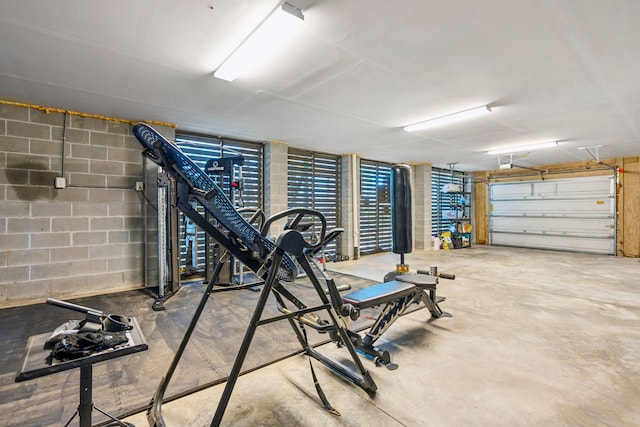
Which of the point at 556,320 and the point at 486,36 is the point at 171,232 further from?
the point at 556,320

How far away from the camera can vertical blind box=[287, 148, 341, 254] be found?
6.15 metres

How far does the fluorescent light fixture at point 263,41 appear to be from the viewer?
193 centimetres

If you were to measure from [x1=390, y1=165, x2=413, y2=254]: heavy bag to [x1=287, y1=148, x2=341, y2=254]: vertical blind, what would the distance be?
9.38ft

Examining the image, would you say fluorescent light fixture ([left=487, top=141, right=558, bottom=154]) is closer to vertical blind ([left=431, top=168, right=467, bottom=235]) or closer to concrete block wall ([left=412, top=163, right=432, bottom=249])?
concrete block wall ([left=412, top=163, right=432, bottom=249])

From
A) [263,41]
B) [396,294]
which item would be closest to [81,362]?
[396,294]

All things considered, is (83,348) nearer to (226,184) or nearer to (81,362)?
(81,362)

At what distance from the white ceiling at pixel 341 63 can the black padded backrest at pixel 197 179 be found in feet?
3.91

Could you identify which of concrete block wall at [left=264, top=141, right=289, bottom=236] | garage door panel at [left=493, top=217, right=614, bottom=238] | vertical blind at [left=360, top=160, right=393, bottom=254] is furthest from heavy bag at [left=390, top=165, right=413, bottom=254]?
garage door panel at [left=493, top=217, right=614, bottom=238]

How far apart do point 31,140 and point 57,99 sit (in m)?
0.69

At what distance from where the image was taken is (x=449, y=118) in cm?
411

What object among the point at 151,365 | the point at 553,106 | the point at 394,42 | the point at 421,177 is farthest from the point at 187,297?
the point at 421,177

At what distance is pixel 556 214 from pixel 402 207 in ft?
25.0

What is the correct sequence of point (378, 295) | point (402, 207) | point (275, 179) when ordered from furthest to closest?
1. point (275, 179)
2. point (402, 207)
3. point (378, 295)

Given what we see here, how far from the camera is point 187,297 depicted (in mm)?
3914
